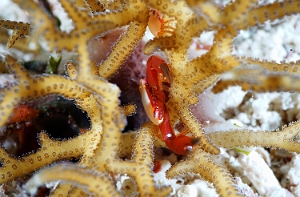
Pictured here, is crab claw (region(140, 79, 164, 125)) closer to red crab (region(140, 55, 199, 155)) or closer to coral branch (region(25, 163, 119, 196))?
red crab (region(140, 55, 199, 155))

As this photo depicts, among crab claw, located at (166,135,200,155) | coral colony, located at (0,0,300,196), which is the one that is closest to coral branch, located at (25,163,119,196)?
coral colony, located at (0,0,300,196)

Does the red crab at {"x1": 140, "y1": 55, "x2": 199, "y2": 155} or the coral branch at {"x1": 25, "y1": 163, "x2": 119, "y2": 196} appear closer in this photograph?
the coral branch at {"x1": 25, "y1": 163, "x2": 119, "y2": 196}

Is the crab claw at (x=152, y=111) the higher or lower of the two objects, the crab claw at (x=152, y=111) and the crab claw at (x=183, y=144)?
the higher

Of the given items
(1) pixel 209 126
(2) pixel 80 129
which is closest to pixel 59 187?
(2) pixel 80 129

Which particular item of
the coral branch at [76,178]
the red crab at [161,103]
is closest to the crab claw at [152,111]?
the red crab at [161,103]

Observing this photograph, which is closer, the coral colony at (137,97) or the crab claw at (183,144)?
the coral colony at (137,97)

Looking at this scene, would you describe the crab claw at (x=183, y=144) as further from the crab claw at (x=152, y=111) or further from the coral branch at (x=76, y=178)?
the coral branch at (x=76, y=178)

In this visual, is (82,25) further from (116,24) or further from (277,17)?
(277,17)
